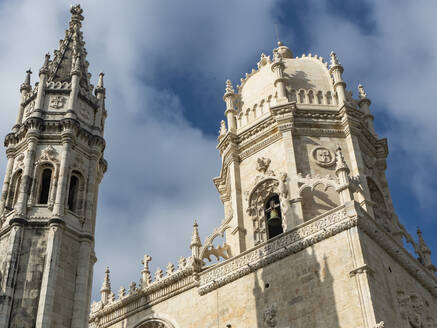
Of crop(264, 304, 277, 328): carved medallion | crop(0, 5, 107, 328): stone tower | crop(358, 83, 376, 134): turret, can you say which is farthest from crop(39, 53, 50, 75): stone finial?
crop(358, 83, 376, 134): turret

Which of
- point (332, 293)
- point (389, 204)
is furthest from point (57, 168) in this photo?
point (389, 204)

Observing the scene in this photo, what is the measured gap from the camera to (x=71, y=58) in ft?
88.2

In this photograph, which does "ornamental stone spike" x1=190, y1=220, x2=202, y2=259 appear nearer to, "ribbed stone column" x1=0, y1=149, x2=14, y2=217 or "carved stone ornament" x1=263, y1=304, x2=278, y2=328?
"carved stone ornament" x1=263, y1=304, x2=278, y2=328

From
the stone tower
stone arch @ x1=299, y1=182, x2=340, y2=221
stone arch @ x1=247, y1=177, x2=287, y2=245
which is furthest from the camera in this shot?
stone arch @ x1=247, y1=177, x2=287, y2=245

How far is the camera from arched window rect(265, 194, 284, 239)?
27.5 meters

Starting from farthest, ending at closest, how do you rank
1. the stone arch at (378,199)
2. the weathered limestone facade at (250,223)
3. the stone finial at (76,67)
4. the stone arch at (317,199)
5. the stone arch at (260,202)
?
1. the stone arch at (378,199)
2. the stone arch at (260,202)
3. the stone arch at (317,199)
4. the stone finial at (76,67)
5. the weathered limestone facade at (250,223)

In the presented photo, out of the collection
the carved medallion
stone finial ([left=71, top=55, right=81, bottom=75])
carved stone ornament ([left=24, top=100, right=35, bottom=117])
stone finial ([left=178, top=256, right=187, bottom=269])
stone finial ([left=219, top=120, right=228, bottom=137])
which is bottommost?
the carved medallion

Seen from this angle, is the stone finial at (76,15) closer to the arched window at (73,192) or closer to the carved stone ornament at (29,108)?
the carved stone ornament at (29,108)

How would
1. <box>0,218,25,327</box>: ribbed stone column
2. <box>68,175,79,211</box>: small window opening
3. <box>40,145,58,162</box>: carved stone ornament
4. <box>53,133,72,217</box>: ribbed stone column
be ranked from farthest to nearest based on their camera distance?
<box>40,145,58,162</box>: carved stone ornament → <box>68,175,79,211</box>: small window opening → <box>53,133,72,217</box>: ribbed stone column → <box>0,218,25,327</box>: ribbed stone column

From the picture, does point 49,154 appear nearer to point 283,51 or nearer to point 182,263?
point 182,263

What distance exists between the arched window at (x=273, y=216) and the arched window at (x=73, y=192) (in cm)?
830

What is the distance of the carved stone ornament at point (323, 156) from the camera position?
2861cm

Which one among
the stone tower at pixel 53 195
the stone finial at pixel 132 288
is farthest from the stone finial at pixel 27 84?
the stone finial at pixel 132 288

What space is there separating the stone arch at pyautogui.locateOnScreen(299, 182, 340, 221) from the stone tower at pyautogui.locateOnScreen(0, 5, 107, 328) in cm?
829
